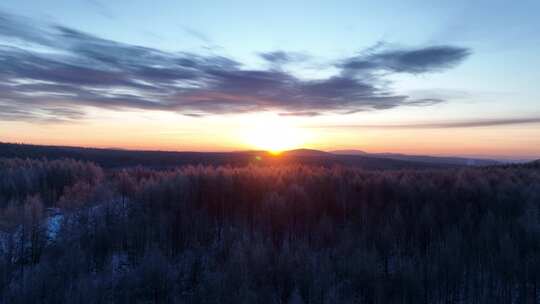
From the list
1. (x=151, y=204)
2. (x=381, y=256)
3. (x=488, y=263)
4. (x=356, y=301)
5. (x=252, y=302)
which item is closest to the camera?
(x=252, y=302)

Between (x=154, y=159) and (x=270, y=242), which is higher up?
(x=154, y=159)

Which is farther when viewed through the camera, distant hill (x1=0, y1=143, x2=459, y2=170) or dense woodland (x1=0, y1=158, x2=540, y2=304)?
distant hill (x1=0, y1=143, x2=459, y2=170)

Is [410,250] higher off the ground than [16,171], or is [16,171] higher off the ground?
[16,171]

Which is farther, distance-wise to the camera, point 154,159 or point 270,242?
point 154,159

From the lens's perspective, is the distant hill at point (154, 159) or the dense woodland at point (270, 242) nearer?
the dense woodland at point (270, 242)

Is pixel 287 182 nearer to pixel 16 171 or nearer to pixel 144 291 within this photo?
pixel 144 291

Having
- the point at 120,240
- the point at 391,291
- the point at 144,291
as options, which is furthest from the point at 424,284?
the point at 120,240

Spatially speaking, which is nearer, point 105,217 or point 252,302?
point 252,302

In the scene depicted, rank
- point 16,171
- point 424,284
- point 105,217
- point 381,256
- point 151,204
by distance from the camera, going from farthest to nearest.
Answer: point 16,171, point 151,204, point 105,217, point 381,256, point 424,284
